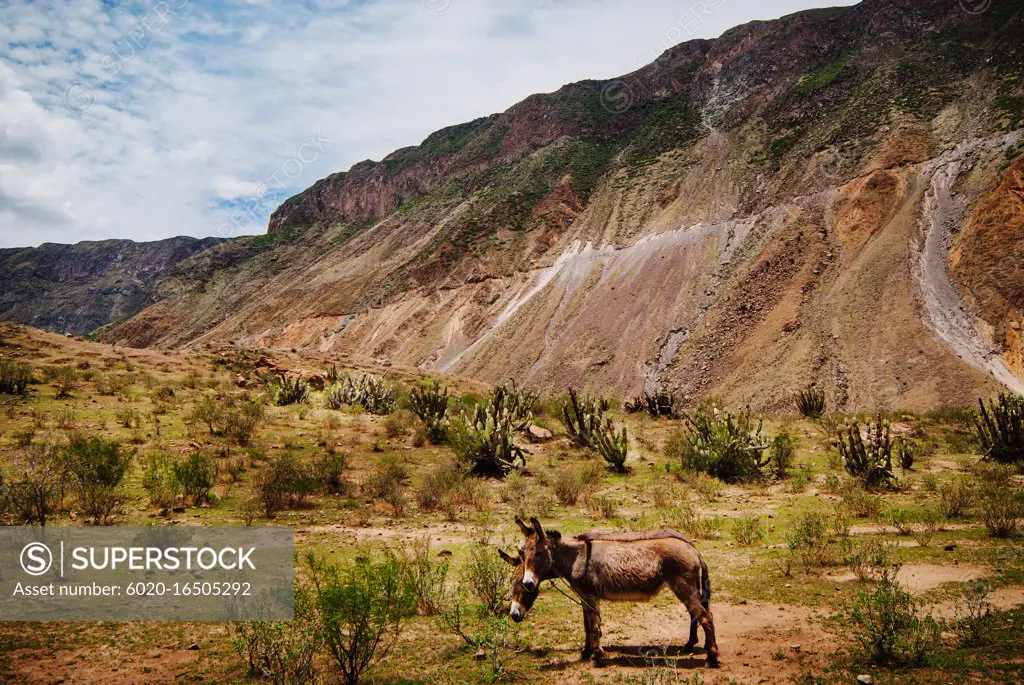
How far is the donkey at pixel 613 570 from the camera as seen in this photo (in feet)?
15.2

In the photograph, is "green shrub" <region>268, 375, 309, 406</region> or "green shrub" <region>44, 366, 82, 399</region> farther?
"green shrub" <region>268, 375, 309, 406</region>

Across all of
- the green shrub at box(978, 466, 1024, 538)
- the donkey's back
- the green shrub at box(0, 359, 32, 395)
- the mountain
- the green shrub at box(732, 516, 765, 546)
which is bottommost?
the green shrub at box(732, 516, 765, 546)

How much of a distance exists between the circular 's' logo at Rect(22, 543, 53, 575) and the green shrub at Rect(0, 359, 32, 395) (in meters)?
11.4

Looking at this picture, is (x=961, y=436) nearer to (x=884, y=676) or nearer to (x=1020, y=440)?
(x=1020, y=440)

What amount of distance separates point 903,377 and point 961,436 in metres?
11.0

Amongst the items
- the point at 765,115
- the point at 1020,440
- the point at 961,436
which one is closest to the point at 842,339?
the point at 961,436

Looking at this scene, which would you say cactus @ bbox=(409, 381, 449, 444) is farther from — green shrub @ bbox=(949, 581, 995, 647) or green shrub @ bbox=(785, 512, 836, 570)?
green shrub @ bbox=(949, 581, 995, 647)

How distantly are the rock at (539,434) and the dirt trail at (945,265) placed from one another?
67.3 ft

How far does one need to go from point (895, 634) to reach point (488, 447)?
32.5 ft

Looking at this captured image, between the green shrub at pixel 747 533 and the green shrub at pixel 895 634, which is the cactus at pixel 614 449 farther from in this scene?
the green shrub at pixel 895 634

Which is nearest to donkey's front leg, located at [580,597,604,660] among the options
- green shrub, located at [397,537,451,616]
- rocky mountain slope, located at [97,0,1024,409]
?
green shrub, located at [397,537,451,616]

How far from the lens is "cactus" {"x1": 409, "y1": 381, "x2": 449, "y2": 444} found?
1639cm

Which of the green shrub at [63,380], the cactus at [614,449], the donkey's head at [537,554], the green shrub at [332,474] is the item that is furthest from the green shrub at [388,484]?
the green shrub at [63,380]

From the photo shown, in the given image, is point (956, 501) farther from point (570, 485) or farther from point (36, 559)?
point (36, 559)
